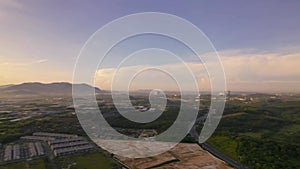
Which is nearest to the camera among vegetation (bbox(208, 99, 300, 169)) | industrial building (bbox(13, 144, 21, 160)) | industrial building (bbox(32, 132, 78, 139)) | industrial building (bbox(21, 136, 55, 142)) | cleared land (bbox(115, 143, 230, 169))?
cleared land (bbox(115, 143, 230, 169))

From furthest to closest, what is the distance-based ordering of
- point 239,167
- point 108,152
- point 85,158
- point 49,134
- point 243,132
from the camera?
point 243,132 → point 49,134 → point 108,152 → point 85,158 → point 239,167

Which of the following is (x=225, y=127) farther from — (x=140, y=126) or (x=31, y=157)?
(x=31, y=157)

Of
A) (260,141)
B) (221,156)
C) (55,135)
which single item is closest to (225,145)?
(260,141)

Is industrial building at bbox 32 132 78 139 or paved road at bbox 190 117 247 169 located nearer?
paved road at bbox 190 117 247 169

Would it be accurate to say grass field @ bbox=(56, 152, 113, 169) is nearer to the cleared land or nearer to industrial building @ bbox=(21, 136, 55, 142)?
the cleared land

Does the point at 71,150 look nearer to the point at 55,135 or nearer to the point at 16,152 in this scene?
the point at 16,152

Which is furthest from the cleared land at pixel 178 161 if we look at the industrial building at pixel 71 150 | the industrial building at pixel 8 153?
the industrial building at pixel 8 153

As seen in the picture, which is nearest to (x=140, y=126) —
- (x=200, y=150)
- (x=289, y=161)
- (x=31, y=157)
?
(x=200, y=150)

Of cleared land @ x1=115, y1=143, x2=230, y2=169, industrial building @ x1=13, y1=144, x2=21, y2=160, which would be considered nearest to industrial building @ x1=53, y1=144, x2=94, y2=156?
industrial building @ x1=13, y1=144, x2=21, y2=160
